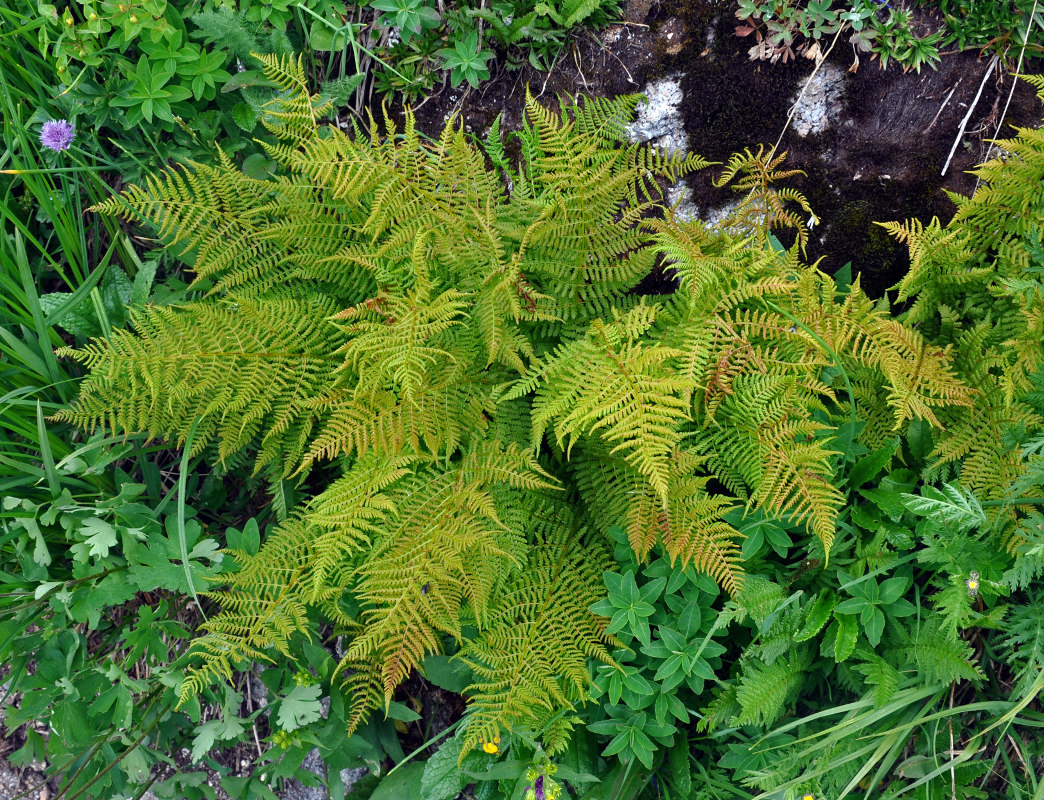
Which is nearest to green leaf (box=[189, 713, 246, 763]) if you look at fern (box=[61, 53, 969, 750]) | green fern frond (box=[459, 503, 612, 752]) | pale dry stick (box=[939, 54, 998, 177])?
fern (box=[61, 53, 969, 750])

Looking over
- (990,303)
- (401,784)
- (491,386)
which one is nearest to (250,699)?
(401,784)

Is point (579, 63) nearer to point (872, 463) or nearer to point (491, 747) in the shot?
point (872, 463)

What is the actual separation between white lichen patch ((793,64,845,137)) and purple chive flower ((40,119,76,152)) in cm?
318

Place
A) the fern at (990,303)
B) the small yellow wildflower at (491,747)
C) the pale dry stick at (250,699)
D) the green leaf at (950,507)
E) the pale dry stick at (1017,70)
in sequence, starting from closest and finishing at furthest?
1. the green leaf at (950,507)
2. the fern at (990,303)
3. the small yellow wildflower at (491,747)
4. the pale dry stick at (1017,70)
5. the pale dry stick at (250,699)

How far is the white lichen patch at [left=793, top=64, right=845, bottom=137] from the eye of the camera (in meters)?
2.98

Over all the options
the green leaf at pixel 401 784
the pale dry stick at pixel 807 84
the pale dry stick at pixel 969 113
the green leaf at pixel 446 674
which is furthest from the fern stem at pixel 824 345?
the green leaf at pixel 401 784

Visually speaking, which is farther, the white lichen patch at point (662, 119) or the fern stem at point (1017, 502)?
the white lichen patch at point (662, 119)

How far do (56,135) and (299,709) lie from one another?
8.73ft

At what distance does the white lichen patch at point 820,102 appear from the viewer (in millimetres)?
2984

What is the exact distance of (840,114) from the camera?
2.99m

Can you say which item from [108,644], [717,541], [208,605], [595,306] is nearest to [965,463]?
[717,541]

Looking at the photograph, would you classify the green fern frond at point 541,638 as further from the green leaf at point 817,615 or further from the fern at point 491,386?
the green leaf at point 817,615

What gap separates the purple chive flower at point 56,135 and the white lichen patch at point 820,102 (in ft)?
10.4

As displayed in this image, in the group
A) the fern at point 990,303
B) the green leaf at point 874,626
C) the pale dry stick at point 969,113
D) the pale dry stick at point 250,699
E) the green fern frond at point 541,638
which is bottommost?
the pale dry stick at point 250,699
